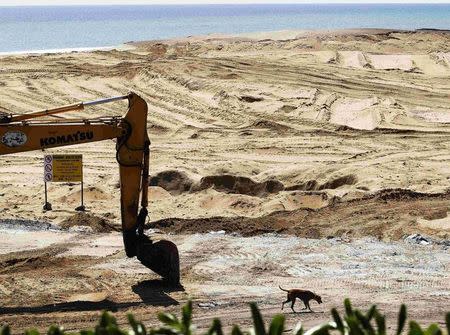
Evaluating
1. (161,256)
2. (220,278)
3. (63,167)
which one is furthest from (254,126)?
(161,256)

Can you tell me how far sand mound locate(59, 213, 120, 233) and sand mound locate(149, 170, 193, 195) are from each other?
362cm

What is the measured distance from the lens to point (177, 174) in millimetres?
24094

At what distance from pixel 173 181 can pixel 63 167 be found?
13.2 feet

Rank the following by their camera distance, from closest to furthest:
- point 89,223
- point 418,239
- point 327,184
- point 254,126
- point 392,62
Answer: point 418,239
point 89,223
point 327,184
point 254,126
point 392,62

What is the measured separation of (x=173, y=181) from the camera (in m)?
23.9

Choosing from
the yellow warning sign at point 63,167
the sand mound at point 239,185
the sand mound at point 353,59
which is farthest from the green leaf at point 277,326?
the sand mound at point 353,59

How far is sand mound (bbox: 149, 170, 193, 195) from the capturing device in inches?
928

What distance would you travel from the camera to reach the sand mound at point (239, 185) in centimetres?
2339

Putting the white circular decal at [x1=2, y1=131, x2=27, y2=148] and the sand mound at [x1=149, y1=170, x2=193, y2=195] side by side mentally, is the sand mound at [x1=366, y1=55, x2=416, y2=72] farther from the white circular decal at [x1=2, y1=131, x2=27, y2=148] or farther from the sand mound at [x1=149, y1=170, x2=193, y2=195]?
the white circular decal at [x1=2, y1=131, x2=27, y2=148]

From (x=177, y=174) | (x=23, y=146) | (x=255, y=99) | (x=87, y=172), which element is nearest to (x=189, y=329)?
(x=23, y=146)

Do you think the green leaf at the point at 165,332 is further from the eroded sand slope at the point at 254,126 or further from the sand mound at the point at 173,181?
the sand mound at the point at 173,181

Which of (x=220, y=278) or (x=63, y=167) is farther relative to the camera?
(x=63, y=167)

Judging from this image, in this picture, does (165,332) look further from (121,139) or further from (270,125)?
(270,125)

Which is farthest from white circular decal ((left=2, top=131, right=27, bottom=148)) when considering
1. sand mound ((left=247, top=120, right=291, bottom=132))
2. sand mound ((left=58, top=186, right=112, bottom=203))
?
sand mound ((left=247, top=120, right=291, bottom=132))
